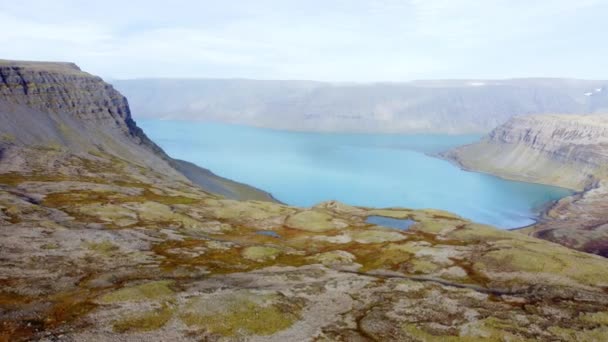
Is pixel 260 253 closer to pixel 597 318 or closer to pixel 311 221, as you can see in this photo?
pixel 311 221

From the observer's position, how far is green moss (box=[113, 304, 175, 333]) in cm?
4366

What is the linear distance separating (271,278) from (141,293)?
18561 mm

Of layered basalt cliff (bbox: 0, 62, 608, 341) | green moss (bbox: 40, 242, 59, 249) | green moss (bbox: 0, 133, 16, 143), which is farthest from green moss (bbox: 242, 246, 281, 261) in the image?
green moss (bbox: 0, 133, 16, 143)

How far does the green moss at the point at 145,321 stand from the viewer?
43656 mm

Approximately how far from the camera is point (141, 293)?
171ft

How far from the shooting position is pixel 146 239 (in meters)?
82.9

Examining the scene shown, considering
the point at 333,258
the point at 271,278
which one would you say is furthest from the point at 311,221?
the point at 271,278

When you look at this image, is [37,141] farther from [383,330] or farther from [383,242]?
[383,330]

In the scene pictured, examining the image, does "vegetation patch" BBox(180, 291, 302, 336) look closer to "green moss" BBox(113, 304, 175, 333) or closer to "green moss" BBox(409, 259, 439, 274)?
"green moss" BBox(113, 304, 175, 333)

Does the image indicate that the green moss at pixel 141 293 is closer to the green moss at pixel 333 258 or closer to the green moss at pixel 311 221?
the green moss at pixel 333 258

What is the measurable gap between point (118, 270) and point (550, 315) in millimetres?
55721

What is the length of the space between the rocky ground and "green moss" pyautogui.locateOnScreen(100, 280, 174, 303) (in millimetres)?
239

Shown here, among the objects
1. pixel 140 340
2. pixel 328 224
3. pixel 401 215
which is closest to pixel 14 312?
pixel 140 340

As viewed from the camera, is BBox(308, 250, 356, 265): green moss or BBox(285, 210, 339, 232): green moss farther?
BBox(285, 210, 339, 232): green moss
